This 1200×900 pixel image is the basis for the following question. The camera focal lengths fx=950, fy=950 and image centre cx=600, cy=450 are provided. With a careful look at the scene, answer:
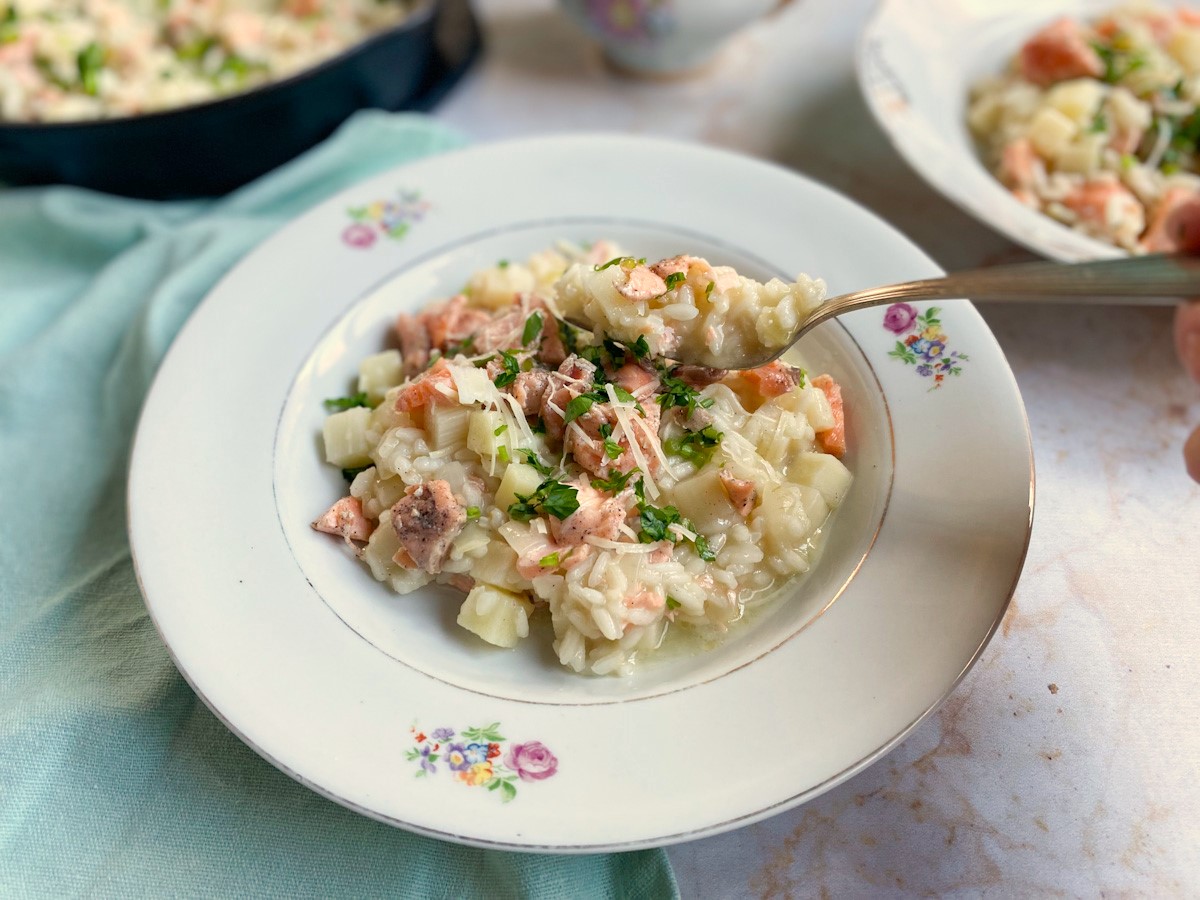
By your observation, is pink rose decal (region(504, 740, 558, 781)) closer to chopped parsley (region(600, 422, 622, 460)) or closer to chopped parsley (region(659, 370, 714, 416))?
chopped parsley (region(600, 422, 622, 460))

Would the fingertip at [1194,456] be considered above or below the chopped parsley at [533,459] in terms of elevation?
above

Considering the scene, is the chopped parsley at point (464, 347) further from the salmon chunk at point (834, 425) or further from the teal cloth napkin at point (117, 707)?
the teal cloth napkin at point (117, 707)

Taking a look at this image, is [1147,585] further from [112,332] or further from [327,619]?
[112,332]

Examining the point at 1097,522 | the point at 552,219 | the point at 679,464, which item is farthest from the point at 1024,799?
the point at 552,219

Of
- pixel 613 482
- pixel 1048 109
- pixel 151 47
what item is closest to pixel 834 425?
pixel 613 482

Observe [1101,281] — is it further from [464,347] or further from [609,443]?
[464,347]

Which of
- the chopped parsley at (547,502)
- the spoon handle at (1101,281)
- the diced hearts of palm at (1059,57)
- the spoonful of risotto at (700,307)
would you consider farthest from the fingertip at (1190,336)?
the diced hearts of palm at (1059,57)
